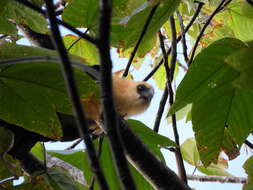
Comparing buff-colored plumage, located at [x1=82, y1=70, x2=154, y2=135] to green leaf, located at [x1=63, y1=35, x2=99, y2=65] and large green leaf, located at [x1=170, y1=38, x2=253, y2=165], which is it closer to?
green leaf, located at [x1=63, y1=35, x2=99, y2=65]

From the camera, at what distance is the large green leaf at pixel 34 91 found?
0.67 m

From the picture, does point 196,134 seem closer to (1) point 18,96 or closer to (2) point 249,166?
(2) point 249,166

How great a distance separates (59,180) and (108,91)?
487mm

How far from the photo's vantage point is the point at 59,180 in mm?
788

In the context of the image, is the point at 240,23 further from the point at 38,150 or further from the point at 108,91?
the point at 108,91

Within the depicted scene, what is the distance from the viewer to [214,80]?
2.40ft

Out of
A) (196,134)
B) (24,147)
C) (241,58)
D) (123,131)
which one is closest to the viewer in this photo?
(241,58)

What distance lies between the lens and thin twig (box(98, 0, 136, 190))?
324 mm

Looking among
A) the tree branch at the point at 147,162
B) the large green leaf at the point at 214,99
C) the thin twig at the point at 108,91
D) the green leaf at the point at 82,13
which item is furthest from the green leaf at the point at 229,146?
the thin twig at the point at 108,91

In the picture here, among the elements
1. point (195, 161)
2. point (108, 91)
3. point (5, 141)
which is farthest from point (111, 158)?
point (108, 91)

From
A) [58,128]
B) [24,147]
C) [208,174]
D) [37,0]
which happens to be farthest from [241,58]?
[208,174]

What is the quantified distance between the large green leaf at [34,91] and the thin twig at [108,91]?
0.30 m

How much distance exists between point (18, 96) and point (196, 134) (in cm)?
33

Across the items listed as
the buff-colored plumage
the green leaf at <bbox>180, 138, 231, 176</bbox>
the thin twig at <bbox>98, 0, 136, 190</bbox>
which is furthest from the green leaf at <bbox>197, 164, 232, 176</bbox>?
the thin twig at <bbox>98, 0, 136, 190</bbox>
